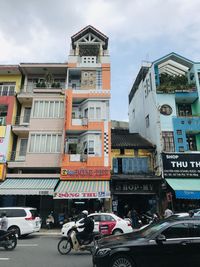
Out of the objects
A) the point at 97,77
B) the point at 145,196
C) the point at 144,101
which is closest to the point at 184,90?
the point at 144,101

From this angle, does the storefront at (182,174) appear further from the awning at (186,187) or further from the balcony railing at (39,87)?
the balcony railing at (39,87)

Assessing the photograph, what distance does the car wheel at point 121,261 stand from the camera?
592 cm

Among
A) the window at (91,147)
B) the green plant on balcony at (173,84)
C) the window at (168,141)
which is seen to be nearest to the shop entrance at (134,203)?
the window at (168,141)

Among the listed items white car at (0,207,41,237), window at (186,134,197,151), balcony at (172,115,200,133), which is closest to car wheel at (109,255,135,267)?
white car at (0,207,41,237)

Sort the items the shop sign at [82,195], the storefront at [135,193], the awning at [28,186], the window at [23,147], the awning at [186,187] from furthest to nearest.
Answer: the window at [23,147] < the storefront at [135,193] < the awning at [186,187] < the awning at [28,186] < the shop sign at [82,195]

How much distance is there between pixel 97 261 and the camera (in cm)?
603

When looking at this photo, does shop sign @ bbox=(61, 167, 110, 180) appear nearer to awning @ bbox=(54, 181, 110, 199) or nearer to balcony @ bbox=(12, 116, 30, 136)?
awning @ bbox=(54, 181, 110, 199)

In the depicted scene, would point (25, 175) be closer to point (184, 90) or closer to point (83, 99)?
point (83, 99)

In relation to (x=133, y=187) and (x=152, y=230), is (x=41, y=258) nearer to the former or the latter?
(x=152, y=230)

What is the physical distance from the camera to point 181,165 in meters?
20.2

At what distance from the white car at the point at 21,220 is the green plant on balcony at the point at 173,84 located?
17052 millimetres

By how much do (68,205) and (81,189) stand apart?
301 centimetres

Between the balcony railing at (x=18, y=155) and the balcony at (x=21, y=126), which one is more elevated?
the balcony at (x=21, y=126)

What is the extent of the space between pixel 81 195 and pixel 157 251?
1170 cm
